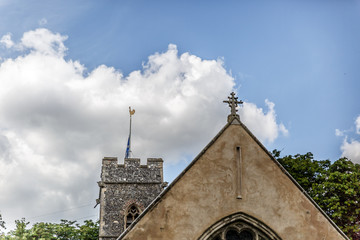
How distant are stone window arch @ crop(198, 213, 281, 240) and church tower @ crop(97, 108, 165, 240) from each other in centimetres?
1905

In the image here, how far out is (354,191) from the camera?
25.8 metres

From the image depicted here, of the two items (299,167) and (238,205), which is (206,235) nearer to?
(238,205)

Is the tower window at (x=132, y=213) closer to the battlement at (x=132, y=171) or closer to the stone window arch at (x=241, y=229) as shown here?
the battlement at (x=132, y=171)

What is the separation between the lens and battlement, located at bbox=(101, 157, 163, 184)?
103 feet

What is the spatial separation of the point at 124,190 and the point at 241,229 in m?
20.7

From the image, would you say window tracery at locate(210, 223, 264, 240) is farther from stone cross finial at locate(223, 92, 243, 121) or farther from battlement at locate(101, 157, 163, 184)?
battlement at locate(101, 157, 163, 184)

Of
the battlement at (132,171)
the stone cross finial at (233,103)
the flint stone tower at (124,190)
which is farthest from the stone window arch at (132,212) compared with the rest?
the stone cross finial at (233,103)

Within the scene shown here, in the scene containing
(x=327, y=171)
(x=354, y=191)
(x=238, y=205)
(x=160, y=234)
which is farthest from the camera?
(x=327, y=171)

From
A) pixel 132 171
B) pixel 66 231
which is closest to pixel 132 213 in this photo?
pixel 132 171

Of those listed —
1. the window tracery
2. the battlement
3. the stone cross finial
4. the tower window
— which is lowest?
the window tracery

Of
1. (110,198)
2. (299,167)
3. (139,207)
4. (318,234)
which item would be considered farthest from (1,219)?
(318,234)

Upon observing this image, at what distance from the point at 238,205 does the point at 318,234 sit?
2.20 m

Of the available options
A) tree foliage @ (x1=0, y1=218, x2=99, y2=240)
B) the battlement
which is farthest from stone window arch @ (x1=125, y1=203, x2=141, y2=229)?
tree foliage @ (x1=0, y1=218, x2=99, y2=240)

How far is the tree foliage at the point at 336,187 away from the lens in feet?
84.9
